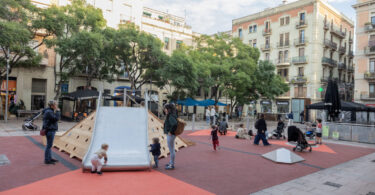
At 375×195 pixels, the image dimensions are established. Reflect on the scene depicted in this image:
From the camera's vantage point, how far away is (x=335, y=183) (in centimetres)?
681

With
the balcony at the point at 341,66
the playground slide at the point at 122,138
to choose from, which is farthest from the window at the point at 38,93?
the balcony at the point at 341,66

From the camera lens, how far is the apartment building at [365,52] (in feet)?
106

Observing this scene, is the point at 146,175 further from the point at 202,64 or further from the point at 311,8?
the point at 311,8

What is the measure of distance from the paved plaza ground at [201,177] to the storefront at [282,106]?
30549 millimetres

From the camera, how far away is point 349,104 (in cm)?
1778

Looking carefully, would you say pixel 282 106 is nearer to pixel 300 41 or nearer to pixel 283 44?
pixel 283 44

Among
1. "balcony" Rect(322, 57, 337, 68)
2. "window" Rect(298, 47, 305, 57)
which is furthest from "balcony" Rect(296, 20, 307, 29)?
"balcony" Rect(322, 57, 337, 68)

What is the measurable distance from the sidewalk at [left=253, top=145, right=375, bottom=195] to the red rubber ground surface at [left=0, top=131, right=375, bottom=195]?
1.06ft

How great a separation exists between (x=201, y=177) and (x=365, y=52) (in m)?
34.8

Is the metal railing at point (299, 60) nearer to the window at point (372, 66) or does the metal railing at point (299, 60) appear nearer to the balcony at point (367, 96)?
the window at point (372, 66)

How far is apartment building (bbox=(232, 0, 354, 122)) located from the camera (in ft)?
124

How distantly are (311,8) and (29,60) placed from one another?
36372 mm

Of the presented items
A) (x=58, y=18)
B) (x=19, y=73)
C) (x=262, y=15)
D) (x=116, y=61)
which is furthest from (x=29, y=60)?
(x=262, y=15)

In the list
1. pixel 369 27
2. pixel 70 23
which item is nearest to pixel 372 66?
pixel 369 27
